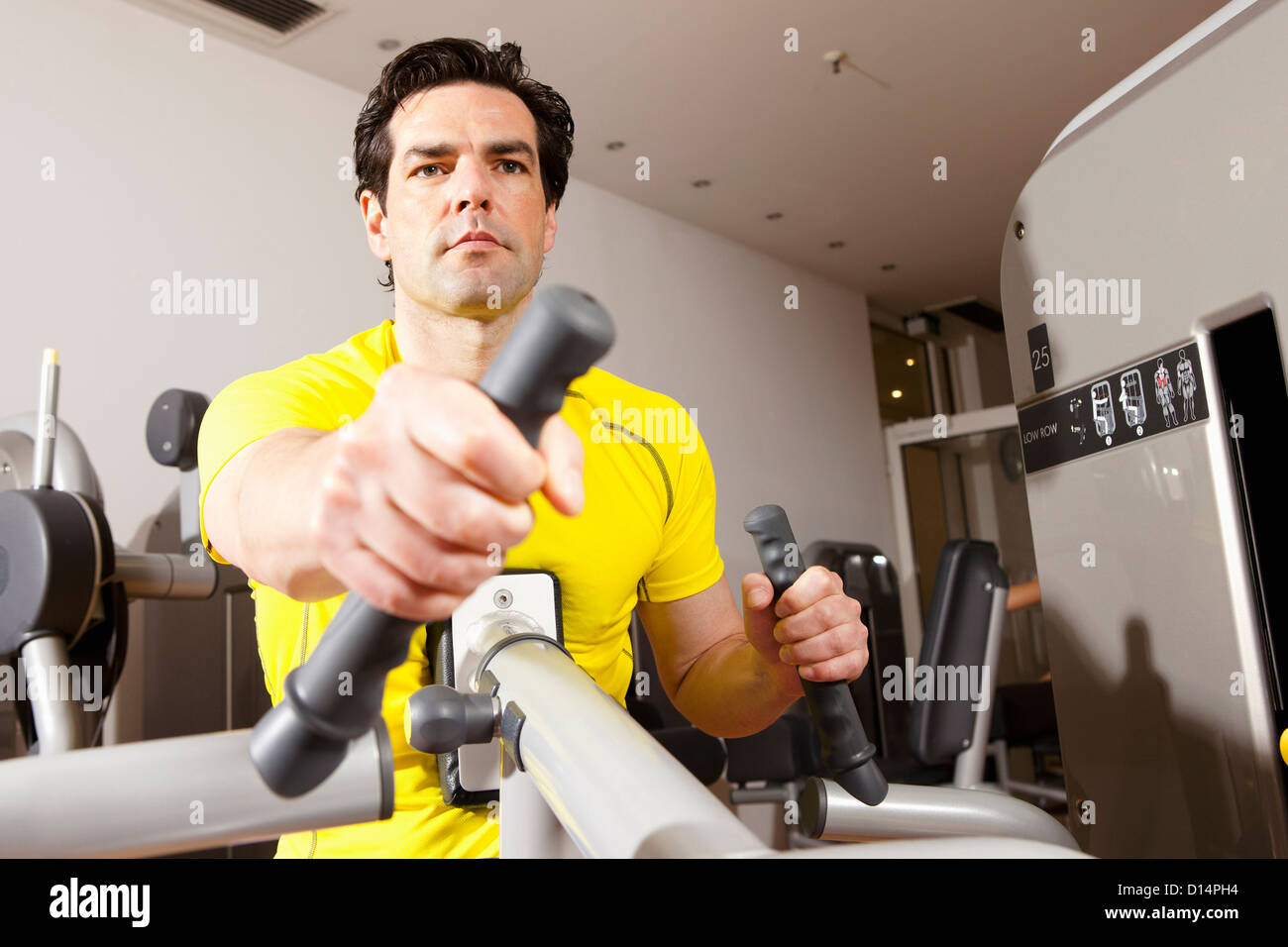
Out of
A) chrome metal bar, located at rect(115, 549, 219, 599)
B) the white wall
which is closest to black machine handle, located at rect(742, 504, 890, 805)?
chrome metal bar, located at rect(115, 549, 219, 599)

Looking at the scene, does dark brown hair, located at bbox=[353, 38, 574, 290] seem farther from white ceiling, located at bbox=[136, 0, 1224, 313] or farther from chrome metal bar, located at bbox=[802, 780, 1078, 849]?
white ceiling, located at bbox=[136, 0, 1224, 313]

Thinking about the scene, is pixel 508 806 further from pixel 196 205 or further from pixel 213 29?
pixel 213 29

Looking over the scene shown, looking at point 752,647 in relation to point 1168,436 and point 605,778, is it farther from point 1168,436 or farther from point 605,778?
point 605,778

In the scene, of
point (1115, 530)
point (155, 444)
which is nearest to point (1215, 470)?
point (1115, 530)

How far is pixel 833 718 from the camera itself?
26.1 inches

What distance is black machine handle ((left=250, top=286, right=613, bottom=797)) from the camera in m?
0.25

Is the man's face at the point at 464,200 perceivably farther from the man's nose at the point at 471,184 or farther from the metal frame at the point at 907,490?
the metal frame at the point at 907,490

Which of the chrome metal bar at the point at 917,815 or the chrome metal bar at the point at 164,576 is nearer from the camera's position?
the chrome metal bar at the point at 917,815

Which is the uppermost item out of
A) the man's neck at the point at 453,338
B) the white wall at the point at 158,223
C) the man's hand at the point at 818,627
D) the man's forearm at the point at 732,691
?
the white wall at the point at 158,223

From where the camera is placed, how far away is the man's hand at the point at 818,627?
0.73 meters

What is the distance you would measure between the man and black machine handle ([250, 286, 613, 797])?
0.02m

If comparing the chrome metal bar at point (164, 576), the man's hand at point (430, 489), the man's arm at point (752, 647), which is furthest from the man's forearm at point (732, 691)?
the chrome metal bar at point (164, 576)

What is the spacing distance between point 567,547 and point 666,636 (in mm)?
322

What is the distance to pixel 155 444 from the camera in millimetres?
1948
